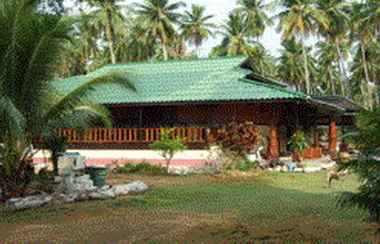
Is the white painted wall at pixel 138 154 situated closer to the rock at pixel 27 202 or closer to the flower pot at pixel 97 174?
the flower pot at pixel 97 174

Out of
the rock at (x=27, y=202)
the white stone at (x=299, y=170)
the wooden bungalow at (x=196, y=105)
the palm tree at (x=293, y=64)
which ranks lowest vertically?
the rock at (x=27, y=202)

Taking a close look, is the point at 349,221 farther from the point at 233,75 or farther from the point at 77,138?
the point at 77,138

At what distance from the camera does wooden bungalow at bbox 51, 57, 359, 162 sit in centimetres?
2006

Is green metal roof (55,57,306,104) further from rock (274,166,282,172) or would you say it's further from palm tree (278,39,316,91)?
palm tree (278,39,316,91)

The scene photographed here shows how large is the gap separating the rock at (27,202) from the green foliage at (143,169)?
7000 millimetres

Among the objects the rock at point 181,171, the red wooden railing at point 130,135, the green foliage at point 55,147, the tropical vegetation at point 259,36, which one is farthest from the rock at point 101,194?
the tropical vegetation at point 259,36

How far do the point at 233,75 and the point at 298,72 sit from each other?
32.7 m

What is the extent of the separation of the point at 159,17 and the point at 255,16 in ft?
38.0

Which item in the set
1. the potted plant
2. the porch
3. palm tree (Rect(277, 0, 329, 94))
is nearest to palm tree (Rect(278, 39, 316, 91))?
palm tree (Rect(277, 0, 329, 94))

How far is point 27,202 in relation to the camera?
422 inches

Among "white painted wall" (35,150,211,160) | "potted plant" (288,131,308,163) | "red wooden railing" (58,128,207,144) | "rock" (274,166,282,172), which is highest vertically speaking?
Result: "red wooden railing" (58,128,207,144)

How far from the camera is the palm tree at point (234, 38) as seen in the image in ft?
152

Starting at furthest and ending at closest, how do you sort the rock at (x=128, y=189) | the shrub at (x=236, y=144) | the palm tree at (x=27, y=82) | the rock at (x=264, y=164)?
the rock at (x=264, y=164) → the shrub at (x=236, y=144) → the rock at (x=128, y=189) → the palm tree at (x=27, y=82)

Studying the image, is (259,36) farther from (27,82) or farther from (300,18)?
(27,82)
